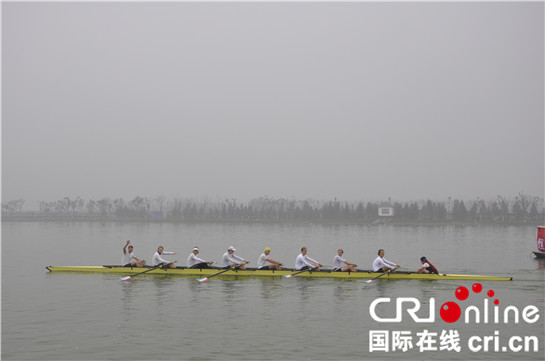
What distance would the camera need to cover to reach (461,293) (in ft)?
76.7

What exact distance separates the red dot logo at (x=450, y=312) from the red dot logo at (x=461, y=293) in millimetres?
1488

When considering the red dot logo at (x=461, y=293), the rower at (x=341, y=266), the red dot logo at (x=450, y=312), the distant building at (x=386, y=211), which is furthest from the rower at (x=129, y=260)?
the distant building at (x=386, y=211)

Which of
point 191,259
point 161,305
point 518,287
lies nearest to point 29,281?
point 191,259

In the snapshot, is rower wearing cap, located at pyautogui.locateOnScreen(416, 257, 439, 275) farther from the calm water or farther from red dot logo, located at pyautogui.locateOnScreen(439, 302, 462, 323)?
red dot logo, located at pyautogui.locateOnScreen(439, 302, 462, 323)

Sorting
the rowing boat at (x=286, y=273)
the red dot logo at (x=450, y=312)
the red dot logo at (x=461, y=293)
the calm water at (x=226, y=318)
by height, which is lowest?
the calm water at (x=226, y=318)

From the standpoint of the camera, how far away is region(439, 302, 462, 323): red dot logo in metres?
18.5

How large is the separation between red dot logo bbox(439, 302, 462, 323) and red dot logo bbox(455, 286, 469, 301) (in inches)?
58.6

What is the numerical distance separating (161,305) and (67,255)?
97.2ft

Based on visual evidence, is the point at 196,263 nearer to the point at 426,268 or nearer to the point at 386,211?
the point at 426,268

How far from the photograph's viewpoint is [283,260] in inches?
1636

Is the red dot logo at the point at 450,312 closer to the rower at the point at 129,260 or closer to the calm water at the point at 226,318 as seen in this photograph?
the calm water at the point at 226,318

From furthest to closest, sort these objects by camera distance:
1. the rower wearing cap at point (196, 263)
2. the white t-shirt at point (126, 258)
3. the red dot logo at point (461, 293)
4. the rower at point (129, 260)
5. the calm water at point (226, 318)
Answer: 1. the white t-shirt at point (126, 258)
2. the rower at point (129, 260)
3. the rower wearing cap at point (196, 263)
4. the red dot logo at point (461, 293)
5. the calm water at point (226, 318)

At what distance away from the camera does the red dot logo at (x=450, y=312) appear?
18.5 meters

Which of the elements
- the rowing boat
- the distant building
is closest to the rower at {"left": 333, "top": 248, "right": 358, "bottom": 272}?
the rowing boat
